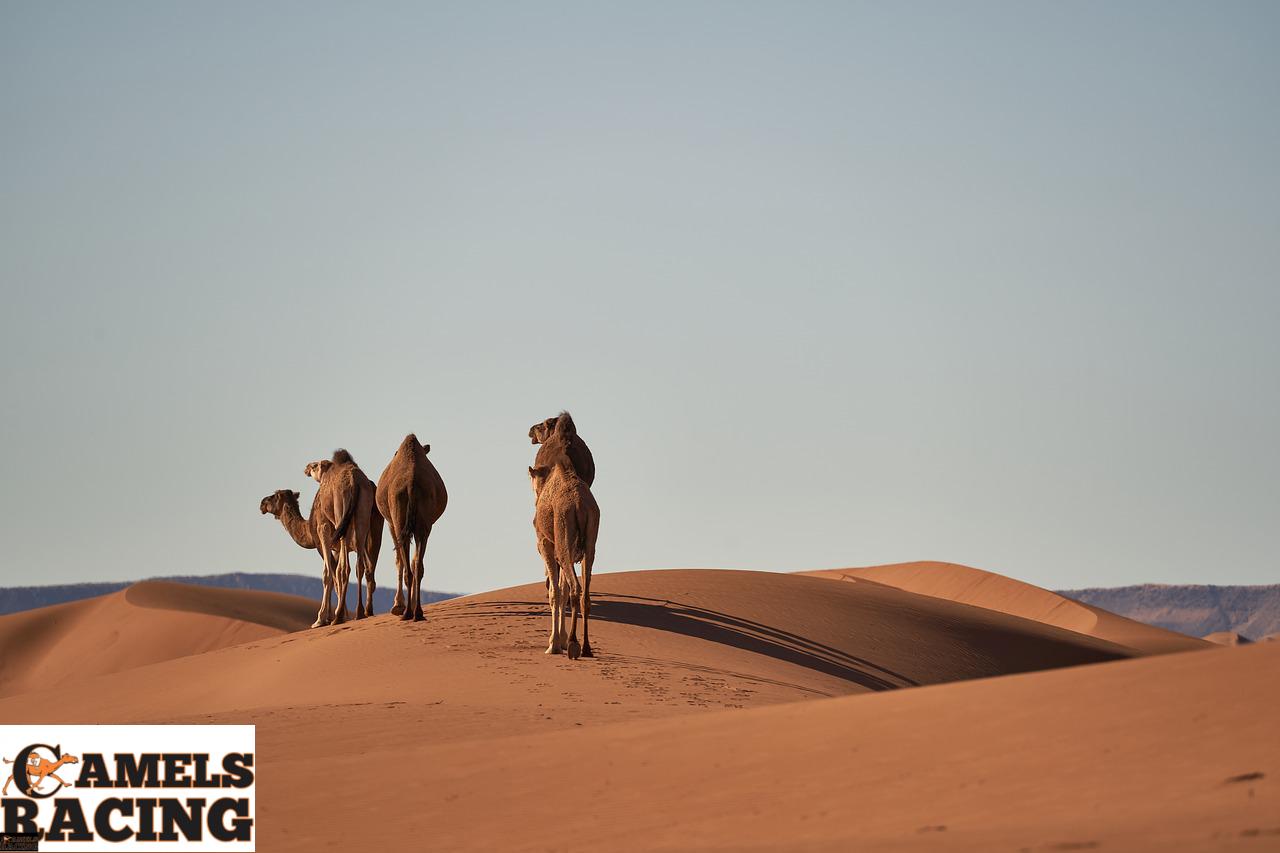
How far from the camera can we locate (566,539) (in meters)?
22.4

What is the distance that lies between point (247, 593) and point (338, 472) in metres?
56.8

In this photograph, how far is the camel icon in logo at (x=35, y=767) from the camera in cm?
1309

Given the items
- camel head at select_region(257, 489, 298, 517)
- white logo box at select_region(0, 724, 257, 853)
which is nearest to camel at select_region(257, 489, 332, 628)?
camel head at select_region(257, 489, 298, 517)

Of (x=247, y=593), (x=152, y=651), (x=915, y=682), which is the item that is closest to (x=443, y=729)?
(x=915, y=682)

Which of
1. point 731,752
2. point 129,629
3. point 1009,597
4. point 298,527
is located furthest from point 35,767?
point 1009,597

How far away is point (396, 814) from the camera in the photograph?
12547 millimetres

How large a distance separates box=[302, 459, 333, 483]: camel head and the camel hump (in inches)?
261

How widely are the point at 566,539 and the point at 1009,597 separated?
179 ft

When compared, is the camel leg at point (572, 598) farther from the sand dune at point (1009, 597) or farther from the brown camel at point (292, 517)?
the sand dune at point (1009, 597)

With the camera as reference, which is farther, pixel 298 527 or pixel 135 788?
pixel 298 527

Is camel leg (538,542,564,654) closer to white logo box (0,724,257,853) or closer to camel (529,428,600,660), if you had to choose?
camel (529,428,600,660)

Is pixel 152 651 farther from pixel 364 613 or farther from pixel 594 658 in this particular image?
pixel 594 658

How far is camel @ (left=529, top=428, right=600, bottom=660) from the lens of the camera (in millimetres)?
22500

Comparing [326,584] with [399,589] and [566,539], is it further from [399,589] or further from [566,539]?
[566,539]
